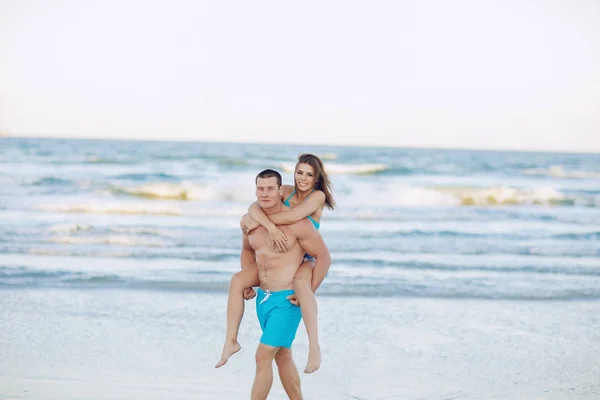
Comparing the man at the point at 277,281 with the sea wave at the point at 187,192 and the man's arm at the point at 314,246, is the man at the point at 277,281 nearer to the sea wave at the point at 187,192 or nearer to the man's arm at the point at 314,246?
the man's arm at the point at 314,246

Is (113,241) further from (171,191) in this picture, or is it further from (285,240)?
(171,191)

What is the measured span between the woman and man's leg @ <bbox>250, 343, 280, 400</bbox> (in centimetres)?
17

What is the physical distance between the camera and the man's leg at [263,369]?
14.2 ft

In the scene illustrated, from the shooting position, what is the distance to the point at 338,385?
5.57 meters

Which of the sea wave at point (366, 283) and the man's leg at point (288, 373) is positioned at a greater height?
the man's leg at point (288, 373)

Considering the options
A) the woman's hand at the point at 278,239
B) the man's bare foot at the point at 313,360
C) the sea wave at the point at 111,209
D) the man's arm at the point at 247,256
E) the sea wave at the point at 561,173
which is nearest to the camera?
the man's bare foot at the point at 313,360

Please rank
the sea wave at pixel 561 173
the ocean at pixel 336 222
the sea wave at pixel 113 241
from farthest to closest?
the sea wave at pixel 561 173
the sea wave at pixel 113 241
the ocean at pixel 336 222

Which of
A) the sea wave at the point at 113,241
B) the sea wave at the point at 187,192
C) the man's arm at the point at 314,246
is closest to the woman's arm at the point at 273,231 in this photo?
the man's arm at the point at 314,246

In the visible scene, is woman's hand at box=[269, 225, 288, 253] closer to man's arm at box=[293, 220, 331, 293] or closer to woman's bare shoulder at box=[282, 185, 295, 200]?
man's arm at box=[293, 220, 331, 293]

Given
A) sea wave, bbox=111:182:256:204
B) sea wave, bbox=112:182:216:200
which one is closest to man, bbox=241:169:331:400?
sea wave, bbox=111:182:256:204

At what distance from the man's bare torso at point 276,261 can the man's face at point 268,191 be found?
165 millimetres

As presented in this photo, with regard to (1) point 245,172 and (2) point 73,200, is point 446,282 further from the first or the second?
(1) point 245,172

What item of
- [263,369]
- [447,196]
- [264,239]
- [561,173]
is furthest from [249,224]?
[561,173]

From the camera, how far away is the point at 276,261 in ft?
14.5
